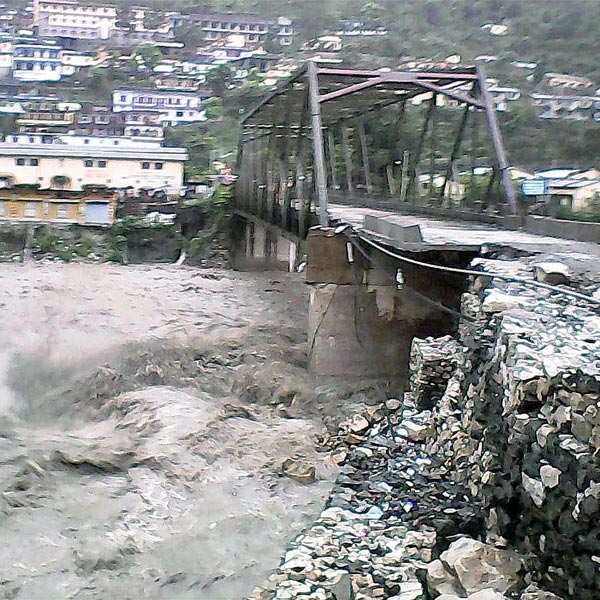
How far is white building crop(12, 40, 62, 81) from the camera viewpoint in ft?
247

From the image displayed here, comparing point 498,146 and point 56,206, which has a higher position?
point 498,146

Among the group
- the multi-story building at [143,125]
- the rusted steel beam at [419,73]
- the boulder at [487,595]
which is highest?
the multi-story building at [143,125]

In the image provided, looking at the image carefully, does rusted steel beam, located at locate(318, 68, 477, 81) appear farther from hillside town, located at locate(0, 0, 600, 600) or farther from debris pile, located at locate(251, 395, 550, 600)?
debris pile, located at locate(251, 395, 550, 600)

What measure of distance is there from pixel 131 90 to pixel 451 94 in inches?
2294

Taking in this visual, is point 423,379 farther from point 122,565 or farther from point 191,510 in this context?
point 122,565

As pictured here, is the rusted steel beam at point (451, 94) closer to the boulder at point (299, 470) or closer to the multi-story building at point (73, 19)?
the boulder at point (299, 470)

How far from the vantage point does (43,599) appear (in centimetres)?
792

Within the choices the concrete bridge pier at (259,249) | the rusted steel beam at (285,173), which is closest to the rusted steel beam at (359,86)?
the rusted steel beam at (285,173)

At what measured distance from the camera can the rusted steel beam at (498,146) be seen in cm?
1672

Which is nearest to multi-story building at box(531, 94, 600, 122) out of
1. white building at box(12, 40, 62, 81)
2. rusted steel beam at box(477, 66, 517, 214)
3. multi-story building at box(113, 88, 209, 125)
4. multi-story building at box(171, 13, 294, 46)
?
rusted steel beam at box(477, 66, 517, 214)

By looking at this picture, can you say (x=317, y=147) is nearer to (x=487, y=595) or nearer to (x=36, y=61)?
(x=487, y=595)

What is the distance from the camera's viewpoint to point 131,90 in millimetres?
71875

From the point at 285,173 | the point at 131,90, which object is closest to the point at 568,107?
the point at 285,173

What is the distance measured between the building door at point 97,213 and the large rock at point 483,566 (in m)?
35.8
